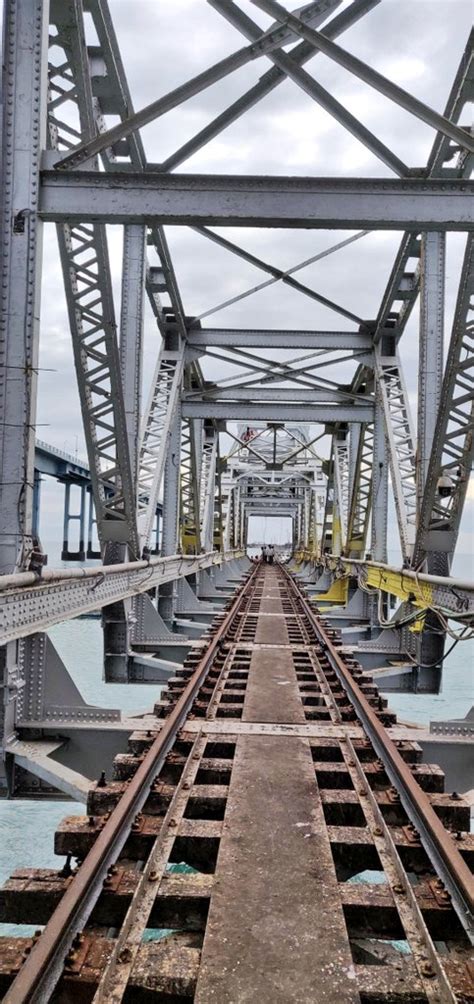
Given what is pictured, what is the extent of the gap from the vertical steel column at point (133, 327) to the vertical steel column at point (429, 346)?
14.0 feet

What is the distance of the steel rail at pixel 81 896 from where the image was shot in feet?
7.49

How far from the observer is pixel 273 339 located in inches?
719

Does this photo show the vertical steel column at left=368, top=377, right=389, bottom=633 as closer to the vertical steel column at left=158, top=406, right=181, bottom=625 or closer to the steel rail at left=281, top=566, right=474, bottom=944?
the vertical steel column at left=158, top=406, right=181, bottom=625

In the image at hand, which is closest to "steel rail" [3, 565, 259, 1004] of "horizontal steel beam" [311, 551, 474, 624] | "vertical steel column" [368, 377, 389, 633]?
"horizontal steel beam" [311, 551, 474, 624]

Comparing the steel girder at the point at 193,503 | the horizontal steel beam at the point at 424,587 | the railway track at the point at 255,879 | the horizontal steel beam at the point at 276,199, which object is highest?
the horizontal steel beam at the point at 276,199

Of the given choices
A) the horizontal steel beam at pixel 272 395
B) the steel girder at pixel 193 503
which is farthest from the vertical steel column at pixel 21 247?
the steel girder at pixel 193 503

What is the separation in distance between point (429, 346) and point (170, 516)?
24.6 ft

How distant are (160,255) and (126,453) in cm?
678

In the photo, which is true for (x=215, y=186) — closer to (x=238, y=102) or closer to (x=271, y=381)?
(x=238, y=102)

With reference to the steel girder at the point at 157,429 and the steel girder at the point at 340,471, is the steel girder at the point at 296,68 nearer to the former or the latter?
the steel girder at the point at 157,429

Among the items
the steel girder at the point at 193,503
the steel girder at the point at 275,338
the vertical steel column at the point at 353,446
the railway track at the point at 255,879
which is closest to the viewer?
the railway track at the point at 255,879

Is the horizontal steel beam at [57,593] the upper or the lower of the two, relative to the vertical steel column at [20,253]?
lower

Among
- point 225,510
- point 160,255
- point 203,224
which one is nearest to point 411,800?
point 203,224

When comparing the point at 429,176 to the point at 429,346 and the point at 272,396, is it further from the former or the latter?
the point at 272,396
